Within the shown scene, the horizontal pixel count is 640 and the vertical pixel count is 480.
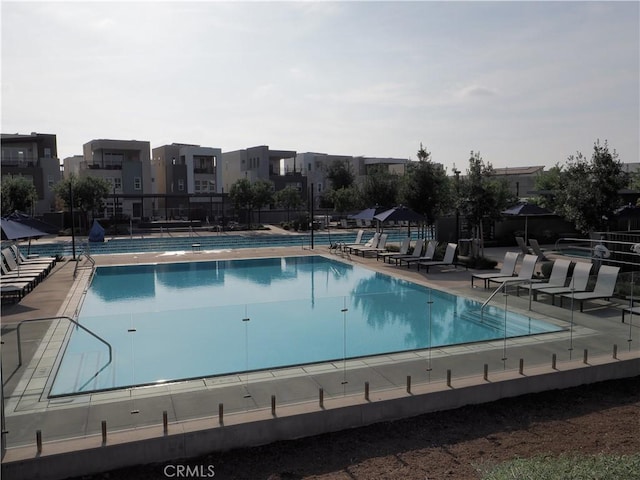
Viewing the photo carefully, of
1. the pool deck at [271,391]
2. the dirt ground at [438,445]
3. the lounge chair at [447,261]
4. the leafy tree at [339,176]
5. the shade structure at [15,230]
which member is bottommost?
the dirt ground at [438,445]

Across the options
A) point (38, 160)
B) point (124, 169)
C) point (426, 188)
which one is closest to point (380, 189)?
point (426, 188)

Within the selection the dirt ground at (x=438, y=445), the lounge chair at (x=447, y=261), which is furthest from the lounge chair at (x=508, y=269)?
the dirt ground at (x=438, y=445)

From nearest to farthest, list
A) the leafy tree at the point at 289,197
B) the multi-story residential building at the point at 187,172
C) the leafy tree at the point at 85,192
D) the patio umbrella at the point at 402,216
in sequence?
1. the patio umbrella at the point at 402,216
2. the leafy tree at the point at 85,192
3. the leafy tree at the point at 289,197
4. the multi-story residential building at the point at 187,172

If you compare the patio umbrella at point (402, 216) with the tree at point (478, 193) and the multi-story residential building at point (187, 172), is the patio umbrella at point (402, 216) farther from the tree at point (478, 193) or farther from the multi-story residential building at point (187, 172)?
the multi-story residential building at point (187, 172)

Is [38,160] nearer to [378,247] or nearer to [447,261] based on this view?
[378,247]

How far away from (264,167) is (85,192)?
25.5 m

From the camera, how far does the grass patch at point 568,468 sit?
4.52 meters

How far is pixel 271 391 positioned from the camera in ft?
22.9

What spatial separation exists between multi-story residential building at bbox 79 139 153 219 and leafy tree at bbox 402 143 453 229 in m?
31.3

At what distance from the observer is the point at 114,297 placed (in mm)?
15656

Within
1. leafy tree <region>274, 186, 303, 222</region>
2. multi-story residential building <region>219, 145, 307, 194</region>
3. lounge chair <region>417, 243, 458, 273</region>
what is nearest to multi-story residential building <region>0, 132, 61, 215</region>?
multi-story residential building <region>219, 145, 307, 194</region>

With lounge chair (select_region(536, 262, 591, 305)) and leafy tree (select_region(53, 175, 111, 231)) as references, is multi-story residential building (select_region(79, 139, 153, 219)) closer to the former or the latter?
leafy tree (select_region(53, 175, 111, 231))

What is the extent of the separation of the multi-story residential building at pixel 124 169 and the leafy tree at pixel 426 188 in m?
31.3

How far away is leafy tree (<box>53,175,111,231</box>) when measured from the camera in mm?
33500
